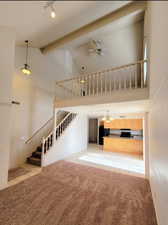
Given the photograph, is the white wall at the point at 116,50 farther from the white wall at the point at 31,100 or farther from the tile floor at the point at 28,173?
the tile floor at the point at 28,173

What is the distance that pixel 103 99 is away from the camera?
11.8 ft

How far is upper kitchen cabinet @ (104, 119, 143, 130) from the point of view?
699cm

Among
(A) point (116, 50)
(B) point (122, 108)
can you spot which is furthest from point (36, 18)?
(A) point (116, 50)

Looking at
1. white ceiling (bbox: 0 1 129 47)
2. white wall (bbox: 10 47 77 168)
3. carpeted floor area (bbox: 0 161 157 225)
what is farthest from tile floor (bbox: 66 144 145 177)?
white ceiling (bbox: 0 1 129 47)

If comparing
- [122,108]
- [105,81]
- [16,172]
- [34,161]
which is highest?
[105,81]

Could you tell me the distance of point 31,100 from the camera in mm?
4738

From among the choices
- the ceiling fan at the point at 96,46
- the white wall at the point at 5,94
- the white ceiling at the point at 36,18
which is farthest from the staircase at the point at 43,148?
the ceiling fan at the point at 96,46

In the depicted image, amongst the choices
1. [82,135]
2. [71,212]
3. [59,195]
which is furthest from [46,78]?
[71,212]

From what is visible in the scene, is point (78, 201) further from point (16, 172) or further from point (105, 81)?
point (105, 81)

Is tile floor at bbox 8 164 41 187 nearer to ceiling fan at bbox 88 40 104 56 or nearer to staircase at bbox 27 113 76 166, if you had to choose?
staircase at bbox 27 113 76 166

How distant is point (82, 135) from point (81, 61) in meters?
4.89

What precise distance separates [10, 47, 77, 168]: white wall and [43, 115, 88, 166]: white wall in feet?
2.91

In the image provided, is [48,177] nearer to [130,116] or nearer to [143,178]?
[143,178]

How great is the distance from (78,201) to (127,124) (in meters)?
5.89
